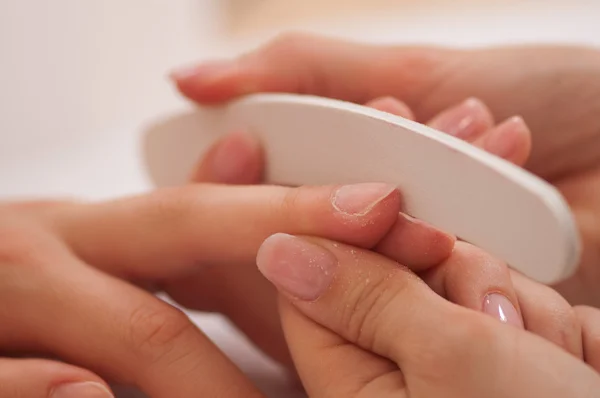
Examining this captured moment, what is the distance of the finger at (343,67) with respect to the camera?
29.9 inches

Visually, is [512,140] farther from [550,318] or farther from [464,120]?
[550,318]

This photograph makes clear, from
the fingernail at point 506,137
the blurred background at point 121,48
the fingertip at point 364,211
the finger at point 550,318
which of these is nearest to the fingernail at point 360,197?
the fingertip at point 364,211

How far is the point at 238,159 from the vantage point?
2.02ft

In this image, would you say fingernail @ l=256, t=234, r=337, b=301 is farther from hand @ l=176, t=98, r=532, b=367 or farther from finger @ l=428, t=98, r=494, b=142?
finger @ l=428, t=98, r=494, b=142

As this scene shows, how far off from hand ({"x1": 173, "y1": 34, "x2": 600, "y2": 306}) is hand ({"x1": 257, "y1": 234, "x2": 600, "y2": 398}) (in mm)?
287

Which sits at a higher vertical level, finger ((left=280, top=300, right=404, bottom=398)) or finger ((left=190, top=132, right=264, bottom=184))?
finger ((left=190, top=132, right=264, bottom=184))

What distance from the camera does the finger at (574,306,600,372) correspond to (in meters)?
0.44

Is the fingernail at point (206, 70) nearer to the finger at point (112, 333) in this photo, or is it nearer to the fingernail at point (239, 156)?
the fingernail at point (239, 156)

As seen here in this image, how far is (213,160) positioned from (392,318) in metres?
0.33

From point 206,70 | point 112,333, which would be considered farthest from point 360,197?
point 206,70

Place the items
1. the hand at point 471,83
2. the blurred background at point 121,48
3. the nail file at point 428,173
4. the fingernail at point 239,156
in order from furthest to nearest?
1. the blurred background at point 121,48
2. the hand at point 471,83
3. the fingernail at point 239,156
4. the nail file at point 428,173

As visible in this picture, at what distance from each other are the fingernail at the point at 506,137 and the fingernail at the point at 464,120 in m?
0.04

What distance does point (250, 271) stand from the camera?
0.64 metres

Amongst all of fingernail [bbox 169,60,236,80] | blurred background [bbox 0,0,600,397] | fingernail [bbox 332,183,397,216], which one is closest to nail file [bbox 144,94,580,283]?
fingernail [bbox 332,183,397,216]
